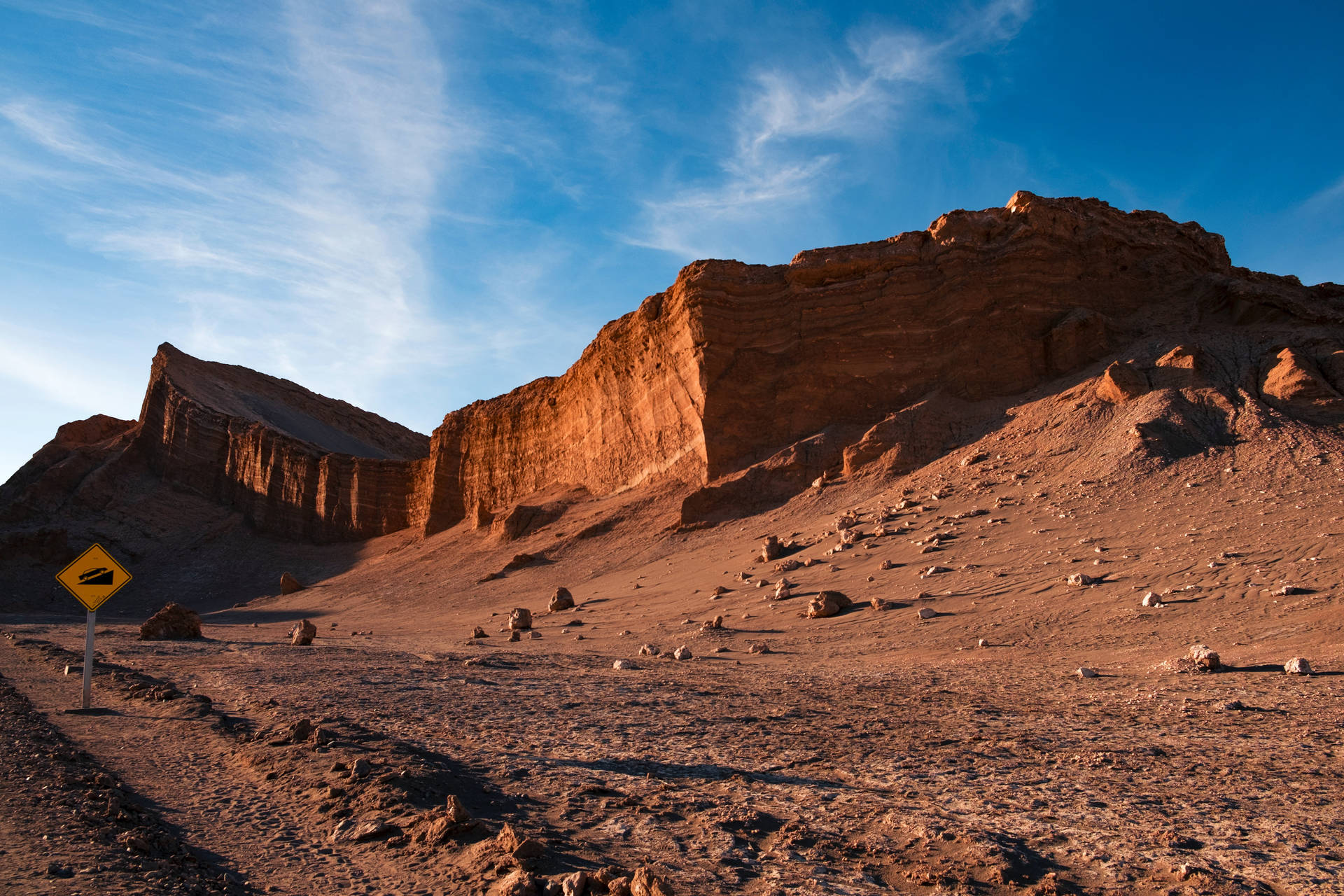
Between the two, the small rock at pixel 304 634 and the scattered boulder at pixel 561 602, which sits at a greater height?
the scattered boulder at pixel 561 602

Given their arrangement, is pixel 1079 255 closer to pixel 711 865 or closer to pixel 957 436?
pixel 957 436

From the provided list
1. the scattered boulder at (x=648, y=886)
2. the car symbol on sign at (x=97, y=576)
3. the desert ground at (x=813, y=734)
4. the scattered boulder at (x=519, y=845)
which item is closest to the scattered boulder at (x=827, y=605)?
the desert ground at (x=813, y=734)

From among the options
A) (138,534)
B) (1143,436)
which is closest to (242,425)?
(138,534)

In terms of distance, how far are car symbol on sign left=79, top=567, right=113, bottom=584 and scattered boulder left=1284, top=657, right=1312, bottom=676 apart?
1122cm

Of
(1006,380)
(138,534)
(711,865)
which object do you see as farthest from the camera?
(138,534)

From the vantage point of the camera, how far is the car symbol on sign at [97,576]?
839 centimetres

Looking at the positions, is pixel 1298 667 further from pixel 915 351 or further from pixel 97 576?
pixel 915 351

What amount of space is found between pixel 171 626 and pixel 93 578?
9.05 metres

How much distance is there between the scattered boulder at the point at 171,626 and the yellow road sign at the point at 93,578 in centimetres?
848

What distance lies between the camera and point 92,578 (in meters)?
8.45

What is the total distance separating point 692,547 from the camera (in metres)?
21.4

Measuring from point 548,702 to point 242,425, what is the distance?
4314 centimetres

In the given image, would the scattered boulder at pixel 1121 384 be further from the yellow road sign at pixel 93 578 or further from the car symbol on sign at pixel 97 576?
the car symbol on sign at pixel 97 576

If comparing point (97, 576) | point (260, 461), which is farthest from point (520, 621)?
point (260, 461)
